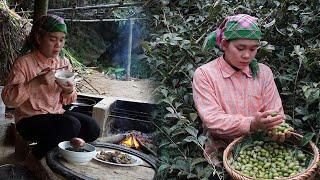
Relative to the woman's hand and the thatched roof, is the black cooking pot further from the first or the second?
the woman's hand

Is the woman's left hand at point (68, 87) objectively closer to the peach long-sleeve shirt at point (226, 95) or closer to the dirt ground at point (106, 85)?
the peach long-sleeve shirt at point (226, 95)

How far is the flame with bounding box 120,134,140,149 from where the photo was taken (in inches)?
93.4

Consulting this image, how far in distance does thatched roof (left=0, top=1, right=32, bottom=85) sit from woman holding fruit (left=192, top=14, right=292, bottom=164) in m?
2.31

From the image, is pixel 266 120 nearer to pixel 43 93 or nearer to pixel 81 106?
pixel 43 93

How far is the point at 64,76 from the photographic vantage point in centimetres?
204

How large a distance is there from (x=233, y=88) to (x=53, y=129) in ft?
3.23

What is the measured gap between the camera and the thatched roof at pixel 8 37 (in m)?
3.59

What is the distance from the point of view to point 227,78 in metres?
1.92

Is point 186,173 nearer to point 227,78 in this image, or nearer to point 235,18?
point 227,78

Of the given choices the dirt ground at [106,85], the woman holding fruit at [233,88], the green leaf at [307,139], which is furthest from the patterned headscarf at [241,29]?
the dirt ground at [106,85]

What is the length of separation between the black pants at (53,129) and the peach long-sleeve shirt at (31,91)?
8cm

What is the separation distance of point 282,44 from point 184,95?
83cm

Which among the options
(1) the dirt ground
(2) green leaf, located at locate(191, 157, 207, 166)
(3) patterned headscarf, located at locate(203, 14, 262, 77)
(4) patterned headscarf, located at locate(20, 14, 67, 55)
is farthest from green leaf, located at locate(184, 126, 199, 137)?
(1) the dirt ground

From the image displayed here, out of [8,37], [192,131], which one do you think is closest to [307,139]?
[192,131]
